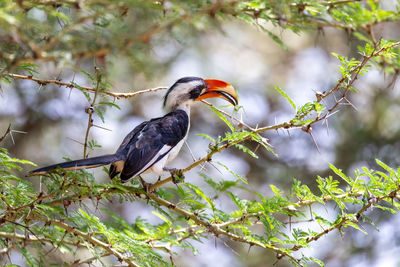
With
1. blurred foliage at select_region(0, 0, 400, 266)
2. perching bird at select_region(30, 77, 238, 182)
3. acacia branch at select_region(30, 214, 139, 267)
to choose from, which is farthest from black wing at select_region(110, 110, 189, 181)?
acacia branch at select_region(30, 214, 139, 267)

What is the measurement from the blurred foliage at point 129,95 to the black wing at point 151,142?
0.20 meters

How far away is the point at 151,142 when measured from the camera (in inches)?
147

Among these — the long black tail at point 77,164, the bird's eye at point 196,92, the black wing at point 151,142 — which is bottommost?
the black wing at point 151,142

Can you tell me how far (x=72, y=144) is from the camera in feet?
21.6

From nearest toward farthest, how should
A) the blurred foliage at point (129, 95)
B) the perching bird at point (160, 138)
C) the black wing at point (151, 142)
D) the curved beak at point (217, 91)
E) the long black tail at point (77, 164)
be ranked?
the blurred foliage at point (129, 95) < the long black tail at point (77, 164) < the perching bird at point (160, 138) < the black wing at point (151, 142) < the curved beak at point (217, 91)

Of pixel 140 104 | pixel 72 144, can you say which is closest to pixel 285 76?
pixel 140 104

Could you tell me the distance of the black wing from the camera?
3441 mm

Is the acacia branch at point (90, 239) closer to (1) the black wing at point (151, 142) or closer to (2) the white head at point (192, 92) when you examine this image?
(1) the black wing at point (151, 142)

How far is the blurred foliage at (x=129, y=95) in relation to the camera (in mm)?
1679

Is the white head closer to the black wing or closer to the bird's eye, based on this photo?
the bird's eye

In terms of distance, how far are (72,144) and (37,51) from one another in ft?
17.1

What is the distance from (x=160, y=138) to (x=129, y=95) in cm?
73

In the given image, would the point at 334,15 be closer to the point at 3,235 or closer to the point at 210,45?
the point at 3,235

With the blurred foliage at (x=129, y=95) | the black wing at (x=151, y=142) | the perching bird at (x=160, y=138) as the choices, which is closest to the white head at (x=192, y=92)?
the perching bird at (x=160, y=138)
